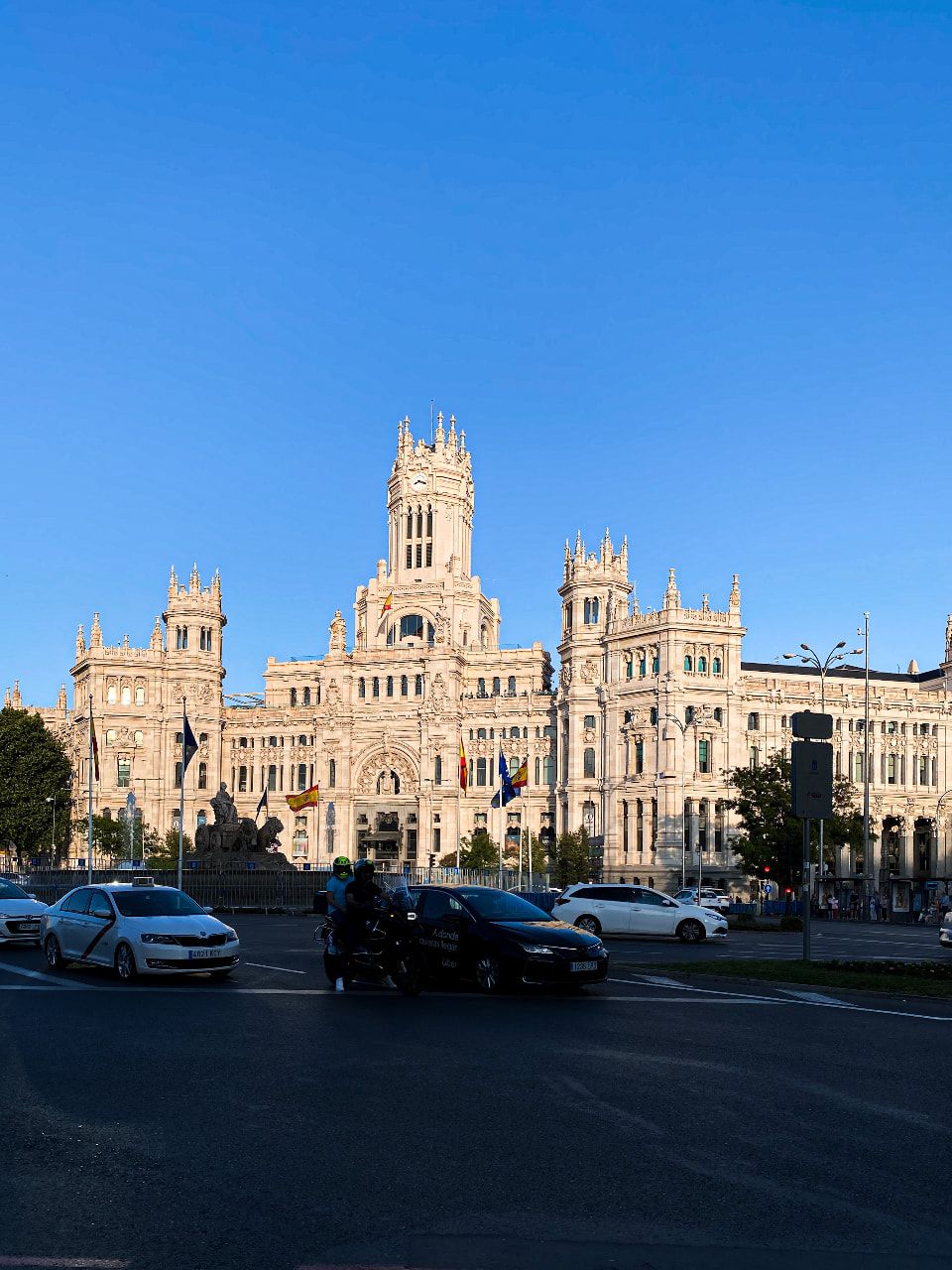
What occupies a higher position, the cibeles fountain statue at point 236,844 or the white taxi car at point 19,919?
the white taxi car at point 19,919

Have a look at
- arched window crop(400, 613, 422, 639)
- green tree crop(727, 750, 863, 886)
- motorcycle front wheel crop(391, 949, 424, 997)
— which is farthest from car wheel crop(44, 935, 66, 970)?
arched window crop(400, 613, 422, 639)

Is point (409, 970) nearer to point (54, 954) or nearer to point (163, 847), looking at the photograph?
point (54, 954)

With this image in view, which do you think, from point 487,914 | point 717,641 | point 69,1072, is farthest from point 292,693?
point 69,1072

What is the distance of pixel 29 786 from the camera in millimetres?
93688

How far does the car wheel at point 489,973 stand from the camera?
67.7 ft

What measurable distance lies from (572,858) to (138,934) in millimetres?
68555

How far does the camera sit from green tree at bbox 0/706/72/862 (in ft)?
302

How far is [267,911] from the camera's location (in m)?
58.0

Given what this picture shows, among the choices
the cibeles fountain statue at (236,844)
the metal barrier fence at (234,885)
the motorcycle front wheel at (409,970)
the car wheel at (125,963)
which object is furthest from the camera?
the cibeles fountain statue at (236,844)

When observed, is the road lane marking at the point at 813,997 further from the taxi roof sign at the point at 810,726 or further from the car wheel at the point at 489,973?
the taxi roof sign at the point at 810,726

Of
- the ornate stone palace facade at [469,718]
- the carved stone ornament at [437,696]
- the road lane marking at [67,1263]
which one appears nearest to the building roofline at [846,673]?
the ornate stone palace facade at [469,718]

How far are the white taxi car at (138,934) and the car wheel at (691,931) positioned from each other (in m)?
18.9

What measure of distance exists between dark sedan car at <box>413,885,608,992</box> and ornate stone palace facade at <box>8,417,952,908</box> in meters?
70.8

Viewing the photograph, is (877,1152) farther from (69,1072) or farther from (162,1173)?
(69,1072)
